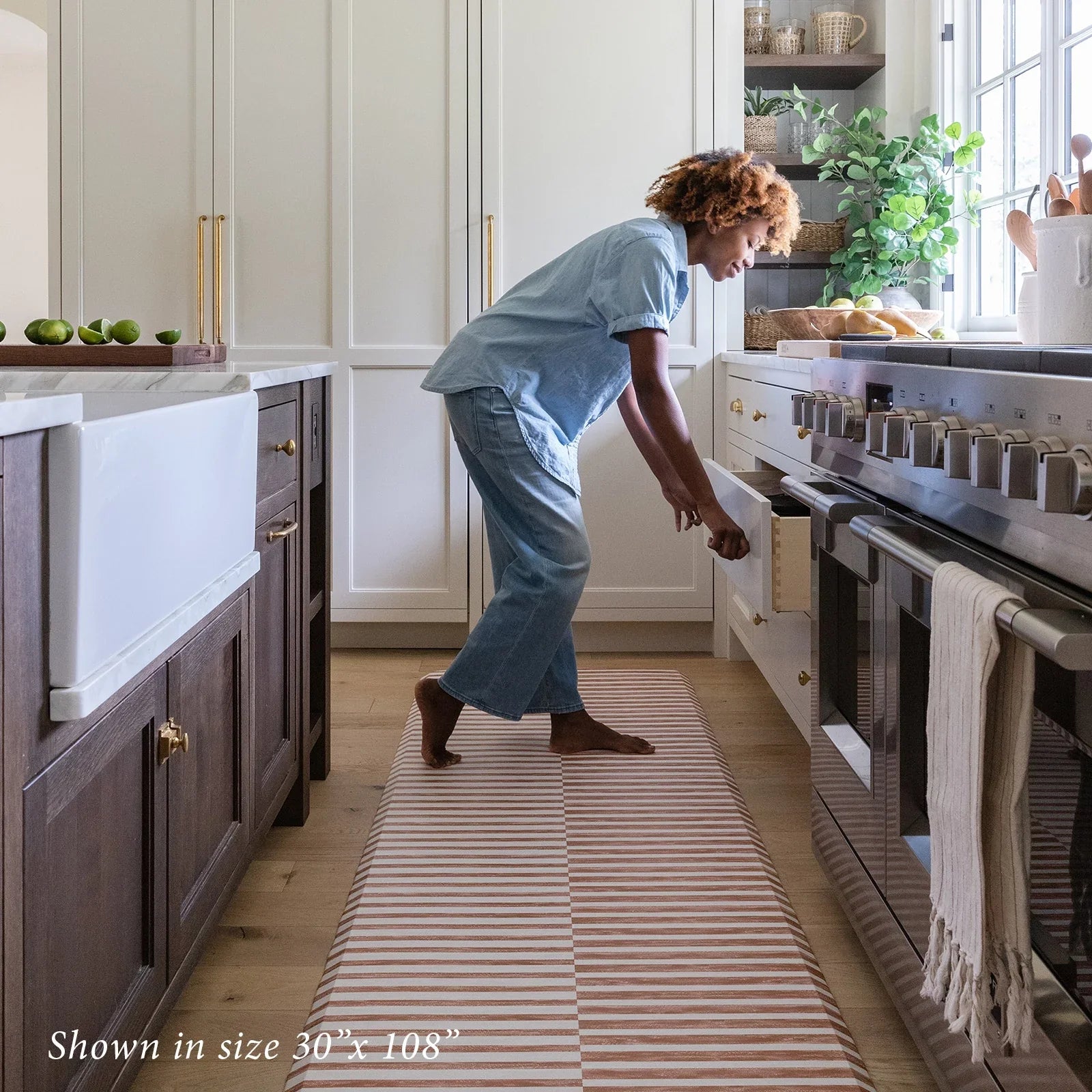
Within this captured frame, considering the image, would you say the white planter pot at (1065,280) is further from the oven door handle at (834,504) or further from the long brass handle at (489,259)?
A: the long brass handle at (489,259)

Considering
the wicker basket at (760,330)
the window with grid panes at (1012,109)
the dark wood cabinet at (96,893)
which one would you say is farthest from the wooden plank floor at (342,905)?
the window with grid panes at (1012,109)

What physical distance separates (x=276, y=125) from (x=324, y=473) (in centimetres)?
145

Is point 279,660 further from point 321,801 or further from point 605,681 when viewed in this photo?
point 605,681

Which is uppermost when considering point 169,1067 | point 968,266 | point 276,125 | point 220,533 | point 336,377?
point 276,125

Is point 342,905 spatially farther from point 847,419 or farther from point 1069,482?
point 1069,482

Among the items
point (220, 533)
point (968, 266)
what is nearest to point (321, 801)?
point (220, 533)

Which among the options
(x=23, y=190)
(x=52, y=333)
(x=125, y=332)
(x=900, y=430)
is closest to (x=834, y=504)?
(x=900, y=430)

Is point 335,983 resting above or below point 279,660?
below

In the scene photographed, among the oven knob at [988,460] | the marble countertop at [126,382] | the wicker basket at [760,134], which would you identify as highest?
the wicker basket at [760,134]

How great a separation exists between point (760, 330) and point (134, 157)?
1.81m

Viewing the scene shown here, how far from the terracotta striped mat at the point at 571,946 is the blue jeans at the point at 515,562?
0.68ft

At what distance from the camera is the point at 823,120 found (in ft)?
11.9

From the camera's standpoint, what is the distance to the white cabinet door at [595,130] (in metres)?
3.37

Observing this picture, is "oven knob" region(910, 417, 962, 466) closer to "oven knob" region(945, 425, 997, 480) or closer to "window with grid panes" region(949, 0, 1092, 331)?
"oven knob" region(945, 425, 997, 480)
